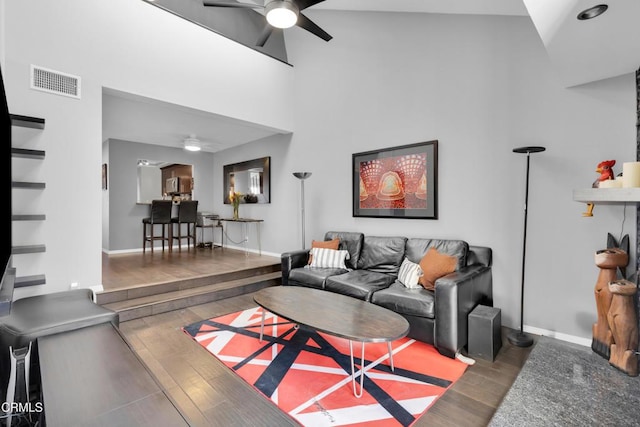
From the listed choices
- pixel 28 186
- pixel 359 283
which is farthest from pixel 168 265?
pixel 359 283

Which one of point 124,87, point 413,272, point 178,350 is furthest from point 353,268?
point 124,87

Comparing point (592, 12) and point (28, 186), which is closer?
point (592, 12)

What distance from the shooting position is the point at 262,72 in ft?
15.2

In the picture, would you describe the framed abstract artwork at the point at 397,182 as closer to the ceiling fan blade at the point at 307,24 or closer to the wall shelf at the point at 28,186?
the ceiling fan blade at the point at 307,24

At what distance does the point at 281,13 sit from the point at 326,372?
2.78m

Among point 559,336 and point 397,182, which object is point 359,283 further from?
point 559,336

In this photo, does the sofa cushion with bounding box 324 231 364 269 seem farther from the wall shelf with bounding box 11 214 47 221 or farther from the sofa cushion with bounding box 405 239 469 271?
the wall shelf with bounding box 11 214 47 221

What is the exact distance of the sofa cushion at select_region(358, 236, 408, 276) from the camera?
3.54 meters

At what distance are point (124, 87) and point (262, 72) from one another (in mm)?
1988

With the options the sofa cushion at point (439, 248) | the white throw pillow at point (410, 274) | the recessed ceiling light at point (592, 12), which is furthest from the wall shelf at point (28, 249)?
the recessed ceiling light at point (592, 12)

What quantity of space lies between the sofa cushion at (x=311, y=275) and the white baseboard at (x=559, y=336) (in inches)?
76.1

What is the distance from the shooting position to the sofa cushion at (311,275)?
341 centimetres

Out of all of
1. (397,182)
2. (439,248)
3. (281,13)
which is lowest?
(439,248)

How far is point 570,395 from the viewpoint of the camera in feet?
5.68
